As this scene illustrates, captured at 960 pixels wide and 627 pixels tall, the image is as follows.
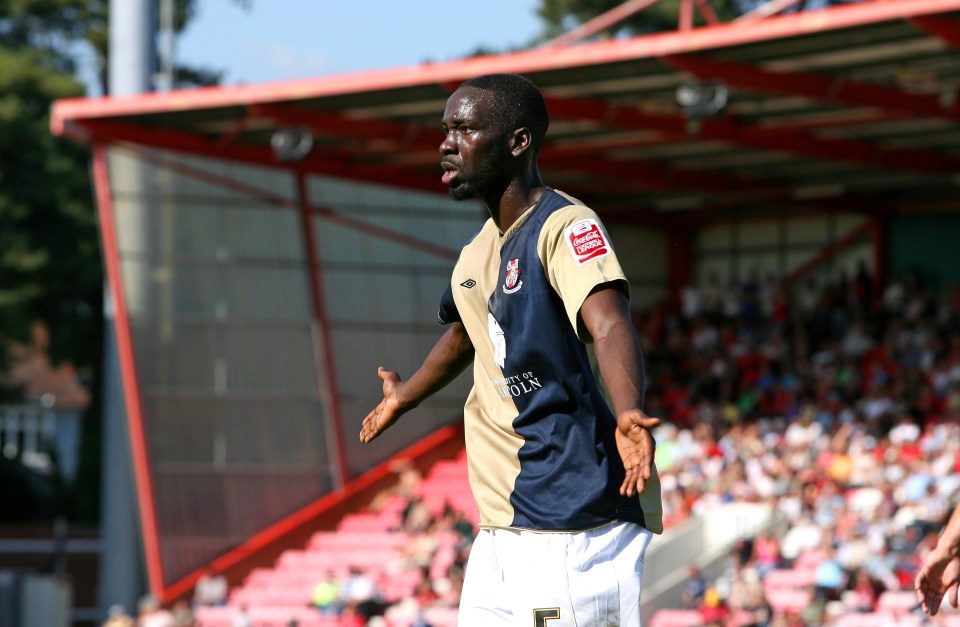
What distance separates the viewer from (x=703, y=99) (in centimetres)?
1786

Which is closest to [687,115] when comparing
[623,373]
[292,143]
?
[292,143]

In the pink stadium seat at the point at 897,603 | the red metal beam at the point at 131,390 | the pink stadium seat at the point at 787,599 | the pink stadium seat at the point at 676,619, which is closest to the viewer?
the pink stadium seat at the point at 897,603

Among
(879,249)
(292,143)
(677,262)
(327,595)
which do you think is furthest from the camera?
(677,262)

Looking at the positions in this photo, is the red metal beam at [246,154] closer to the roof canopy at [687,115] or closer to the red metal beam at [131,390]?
the roof canopy at [687,115]

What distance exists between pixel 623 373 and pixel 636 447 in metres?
0.21

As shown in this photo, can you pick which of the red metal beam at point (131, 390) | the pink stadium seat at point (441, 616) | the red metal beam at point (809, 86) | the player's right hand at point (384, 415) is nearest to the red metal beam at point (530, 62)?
the red metal beam at point (809, 86)

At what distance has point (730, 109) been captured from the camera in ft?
67.9

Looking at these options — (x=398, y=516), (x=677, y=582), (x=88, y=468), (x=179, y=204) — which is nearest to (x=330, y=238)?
(x=179, y=204)

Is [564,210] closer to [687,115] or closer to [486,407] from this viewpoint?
[486,407]

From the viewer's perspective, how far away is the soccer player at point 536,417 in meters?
4.14

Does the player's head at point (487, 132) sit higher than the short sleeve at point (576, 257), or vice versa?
the player's head at point (487, 132)

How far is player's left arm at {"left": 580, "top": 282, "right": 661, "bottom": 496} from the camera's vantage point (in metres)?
3.68

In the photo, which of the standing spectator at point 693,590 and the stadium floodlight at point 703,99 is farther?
the stadium floodlight at point 703,99

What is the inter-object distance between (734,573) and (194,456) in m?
9.89
